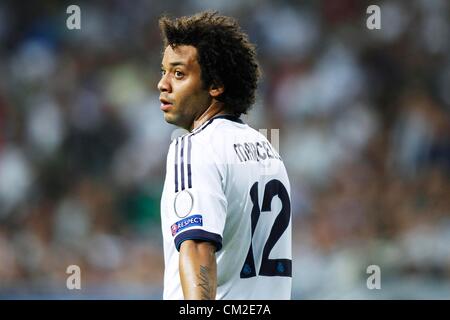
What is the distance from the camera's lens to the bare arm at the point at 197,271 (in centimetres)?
309

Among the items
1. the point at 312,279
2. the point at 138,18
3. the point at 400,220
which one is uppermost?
the point at 138,18

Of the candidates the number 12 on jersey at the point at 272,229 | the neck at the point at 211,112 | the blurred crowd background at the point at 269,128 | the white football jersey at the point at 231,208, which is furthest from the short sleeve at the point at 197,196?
the blurred crowd background at the point at 269,128

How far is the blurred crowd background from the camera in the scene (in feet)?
26.9

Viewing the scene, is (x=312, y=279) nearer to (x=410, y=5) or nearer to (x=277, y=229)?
(x=410, y=5)

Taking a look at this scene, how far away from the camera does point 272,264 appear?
359 cm

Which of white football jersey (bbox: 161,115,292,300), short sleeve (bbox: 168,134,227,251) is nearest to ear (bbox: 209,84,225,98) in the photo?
white football jersey (bbox: 161,115,292,300)

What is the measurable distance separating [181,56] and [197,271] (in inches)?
43.9

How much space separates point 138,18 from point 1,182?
233 cm

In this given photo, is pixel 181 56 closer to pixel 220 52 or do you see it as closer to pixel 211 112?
pixel 220 52

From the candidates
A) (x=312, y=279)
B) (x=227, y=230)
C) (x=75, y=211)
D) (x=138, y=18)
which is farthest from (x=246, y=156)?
(x=138, y=18)

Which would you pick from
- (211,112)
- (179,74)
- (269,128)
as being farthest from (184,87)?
(269,128)

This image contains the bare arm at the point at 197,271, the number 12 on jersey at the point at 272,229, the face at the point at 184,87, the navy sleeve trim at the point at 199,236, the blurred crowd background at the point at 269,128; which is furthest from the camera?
the blurred crowd background at the point at 269,128

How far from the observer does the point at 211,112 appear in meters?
3.79

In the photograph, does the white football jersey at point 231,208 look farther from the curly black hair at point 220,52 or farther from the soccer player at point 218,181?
the curly black hair at point 220,52
